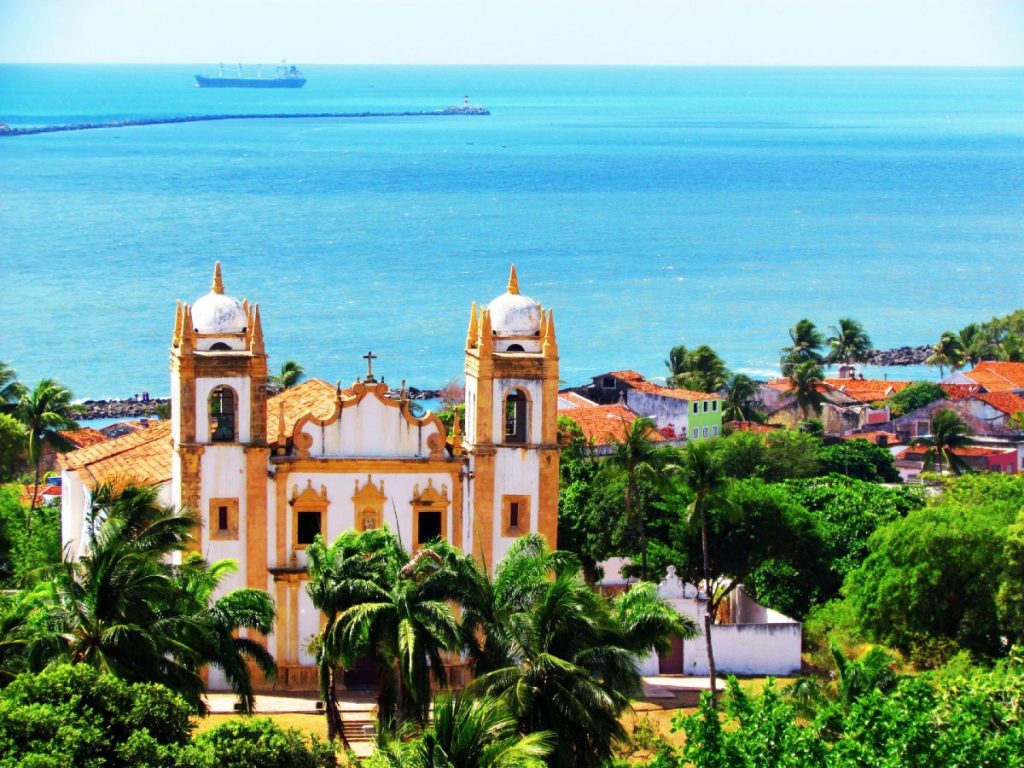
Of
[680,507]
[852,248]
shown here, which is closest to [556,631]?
[680,507]

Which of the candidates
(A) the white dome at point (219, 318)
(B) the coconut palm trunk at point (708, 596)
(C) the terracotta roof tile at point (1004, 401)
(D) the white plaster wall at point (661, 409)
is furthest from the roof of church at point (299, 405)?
(C) the terracotta roof tile at point (1004, 401)

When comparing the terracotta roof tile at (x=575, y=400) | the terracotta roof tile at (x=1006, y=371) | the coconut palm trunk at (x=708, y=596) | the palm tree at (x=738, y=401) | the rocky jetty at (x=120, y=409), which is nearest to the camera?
the coconut palm trunk at (x=708, y=596)

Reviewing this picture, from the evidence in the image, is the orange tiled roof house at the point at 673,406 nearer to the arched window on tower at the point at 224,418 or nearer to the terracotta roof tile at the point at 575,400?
the terracotta roof tile at the point at 575,400

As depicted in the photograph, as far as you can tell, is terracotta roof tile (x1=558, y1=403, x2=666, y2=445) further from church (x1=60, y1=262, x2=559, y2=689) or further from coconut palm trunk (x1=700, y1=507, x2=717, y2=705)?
church (x1=60, y1=262, x2=559, y2=689)

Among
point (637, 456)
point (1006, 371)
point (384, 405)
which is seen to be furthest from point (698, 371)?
point (384, 405)

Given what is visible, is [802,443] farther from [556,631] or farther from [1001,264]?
[1001,264]

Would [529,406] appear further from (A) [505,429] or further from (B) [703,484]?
(B) [703,484]
